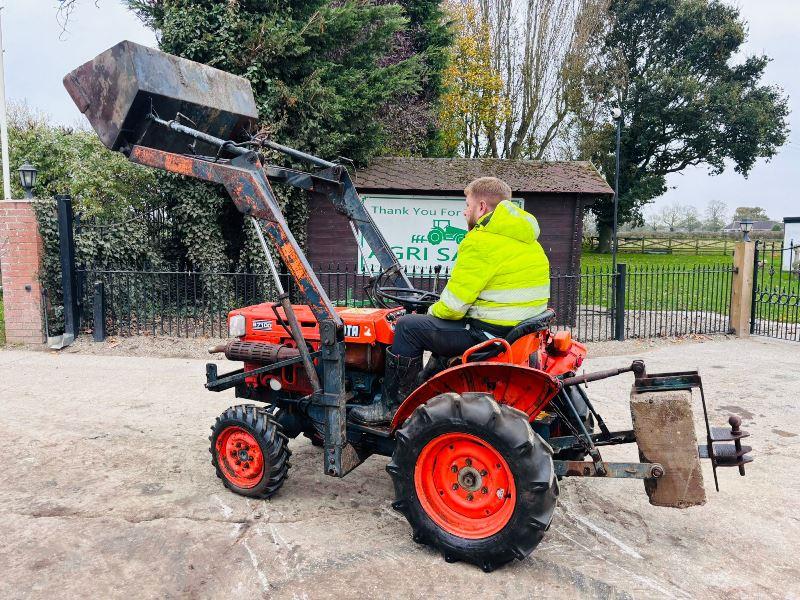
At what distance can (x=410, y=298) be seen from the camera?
4137mm

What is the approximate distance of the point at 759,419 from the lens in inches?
236

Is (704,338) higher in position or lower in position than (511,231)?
lower

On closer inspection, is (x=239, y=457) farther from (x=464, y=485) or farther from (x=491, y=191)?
(x=491, y=191)

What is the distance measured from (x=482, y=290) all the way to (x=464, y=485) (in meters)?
1.07

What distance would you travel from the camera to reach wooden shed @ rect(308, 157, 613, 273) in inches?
444

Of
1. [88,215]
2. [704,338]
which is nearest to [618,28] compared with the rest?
[704,338]

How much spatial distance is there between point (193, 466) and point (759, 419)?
17.2ft

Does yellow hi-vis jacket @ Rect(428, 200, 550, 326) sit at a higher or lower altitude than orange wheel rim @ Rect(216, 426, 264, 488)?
higher

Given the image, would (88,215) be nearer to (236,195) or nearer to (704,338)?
(236,195)

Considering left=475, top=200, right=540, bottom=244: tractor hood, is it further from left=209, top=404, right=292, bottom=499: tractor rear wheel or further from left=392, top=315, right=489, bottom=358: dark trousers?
left=209, top=404, right=292, bottom=499: tractor rear wheel

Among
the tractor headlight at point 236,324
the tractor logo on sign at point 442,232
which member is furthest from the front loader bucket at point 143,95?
the tractor logo on sign at point 442,232

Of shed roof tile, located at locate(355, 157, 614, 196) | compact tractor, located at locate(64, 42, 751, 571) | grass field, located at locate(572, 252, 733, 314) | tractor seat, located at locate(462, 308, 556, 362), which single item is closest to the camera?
compact tractor, located at locate(64, 42, 751, 571)

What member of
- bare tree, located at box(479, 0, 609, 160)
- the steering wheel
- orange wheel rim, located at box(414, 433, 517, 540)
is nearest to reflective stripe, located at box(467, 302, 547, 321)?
the steering wheel

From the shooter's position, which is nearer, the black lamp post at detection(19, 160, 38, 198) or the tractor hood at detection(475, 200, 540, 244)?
the tractor hood at detection(475, 200, 540, 244)
